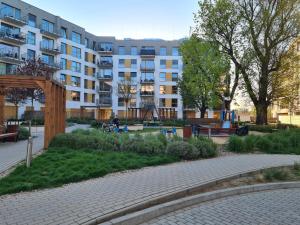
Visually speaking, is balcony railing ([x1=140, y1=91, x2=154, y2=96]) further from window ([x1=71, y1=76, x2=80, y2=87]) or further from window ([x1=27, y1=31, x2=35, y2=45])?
window ([x1=27, y1=31, x2=35, y2=45])

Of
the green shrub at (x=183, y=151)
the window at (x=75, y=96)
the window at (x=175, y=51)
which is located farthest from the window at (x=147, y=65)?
the green shrub at (x=183, y=151)

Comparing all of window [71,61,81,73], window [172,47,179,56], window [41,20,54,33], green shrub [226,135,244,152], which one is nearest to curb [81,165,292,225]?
green shrub [226,135,244,152]

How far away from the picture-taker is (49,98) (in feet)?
47.7

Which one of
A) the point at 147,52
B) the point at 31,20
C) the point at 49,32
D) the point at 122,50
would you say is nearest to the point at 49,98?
the point at 31,20

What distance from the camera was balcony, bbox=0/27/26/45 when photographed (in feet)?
158

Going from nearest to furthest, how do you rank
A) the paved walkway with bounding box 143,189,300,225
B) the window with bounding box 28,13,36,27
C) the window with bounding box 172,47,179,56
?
the paved walkway with bounding box 143,189,300,225 < the window with bounding box 28,13,36,27 < the window with bounding box 172,47,179,56

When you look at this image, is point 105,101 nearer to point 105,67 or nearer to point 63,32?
point 105,67

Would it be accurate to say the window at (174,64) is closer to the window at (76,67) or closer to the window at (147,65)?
the window at (147,65)

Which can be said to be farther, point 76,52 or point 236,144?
point 76,52

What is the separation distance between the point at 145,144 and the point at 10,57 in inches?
1627

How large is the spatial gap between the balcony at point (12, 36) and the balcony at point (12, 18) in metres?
1.24

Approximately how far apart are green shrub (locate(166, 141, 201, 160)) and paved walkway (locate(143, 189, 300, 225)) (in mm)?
4379

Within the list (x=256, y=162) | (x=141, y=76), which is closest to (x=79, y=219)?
(x=256, y=162)

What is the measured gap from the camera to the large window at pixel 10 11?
48406mm
